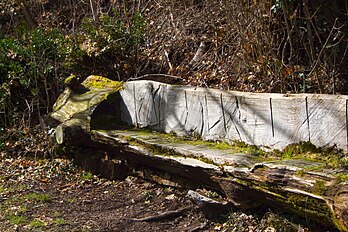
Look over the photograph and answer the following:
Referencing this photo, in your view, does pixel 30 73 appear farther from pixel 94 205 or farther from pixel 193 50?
pixel 94 205

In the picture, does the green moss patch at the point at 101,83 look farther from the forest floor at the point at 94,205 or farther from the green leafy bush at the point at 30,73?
the forest floor at the point at 94,205

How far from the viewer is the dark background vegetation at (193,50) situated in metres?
6.36

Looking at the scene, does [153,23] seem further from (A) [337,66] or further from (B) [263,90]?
(A) [337,66]

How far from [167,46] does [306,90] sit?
10.9 feet

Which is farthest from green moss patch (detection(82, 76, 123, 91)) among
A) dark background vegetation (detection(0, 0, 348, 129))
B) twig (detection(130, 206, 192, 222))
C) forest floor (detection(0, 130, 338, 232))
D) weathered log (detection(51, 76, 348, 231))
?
twig (detection(130, 206, 192, 222))

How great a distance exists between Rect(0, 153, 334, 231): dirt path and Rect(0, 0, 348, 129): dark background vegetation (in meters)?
1.76

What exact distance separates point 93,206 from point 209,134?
1.46 metres

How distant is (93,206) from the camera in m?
5.90

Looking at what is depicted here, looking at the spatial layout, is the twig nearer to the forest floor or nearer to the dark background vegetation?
the forest floor

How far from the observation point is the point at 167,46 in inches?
360

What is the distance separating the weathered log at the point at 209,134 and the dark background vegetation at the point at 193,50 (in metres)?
1.11

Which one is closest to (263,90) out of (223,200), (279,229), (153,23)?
(223,200)

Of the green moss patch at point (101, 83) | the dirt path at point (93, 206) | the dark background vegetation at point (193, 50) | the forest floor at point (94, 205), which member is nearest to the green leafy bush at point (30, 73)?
the dark background vegetation at point (193, 50)

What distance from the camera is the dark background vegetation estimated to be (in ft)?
20.9
